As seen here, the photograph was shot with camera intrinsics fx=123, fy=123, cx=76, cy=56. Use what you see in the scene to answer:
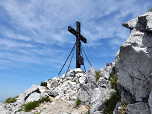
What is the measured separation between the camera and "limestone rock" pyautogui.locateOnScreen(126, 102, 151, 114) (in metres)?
6.74

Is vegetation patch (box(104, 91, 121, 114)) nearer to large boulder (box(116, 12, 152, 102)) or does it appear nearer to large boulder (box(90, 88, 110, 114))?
large boulder (box(90, 88, 110, 114))

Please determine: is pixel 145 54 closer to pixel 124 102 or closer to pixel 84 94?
pixel 124 102

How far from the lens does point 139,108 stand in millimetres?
6859

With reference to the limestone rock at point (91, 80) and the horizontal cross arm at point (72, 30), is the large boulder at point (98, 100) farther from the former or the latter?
the horizontal cross arm at point (72, 30)

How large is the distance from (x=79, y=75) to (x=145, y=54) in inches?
632

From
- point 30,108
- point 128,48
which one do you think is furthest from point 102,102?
point 30,108

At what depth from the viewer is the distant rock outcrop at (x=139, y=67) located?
691cm

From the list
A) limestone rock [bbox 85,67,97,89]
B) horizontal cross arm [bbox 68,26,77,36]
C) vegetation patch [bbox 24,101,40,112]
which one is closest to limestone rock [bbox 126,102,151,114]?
limestone rock [bbox 85,67,97,89]

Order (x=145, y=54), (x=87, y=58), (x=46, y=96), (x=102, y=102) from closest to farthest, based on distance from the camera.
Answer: (x=145, y=54) < (x=102, y=102) < (x=46, y=96) < (x=87, y=58)

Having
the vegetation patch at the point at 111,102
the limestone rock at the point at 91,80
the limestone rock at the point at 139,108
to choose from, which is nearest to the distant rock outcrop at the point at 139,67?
the limestone rock at the point at 139,108

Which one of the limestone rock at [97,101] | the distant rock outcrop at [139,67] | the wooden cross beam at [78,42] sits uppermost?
the wooden cross beam at [78,42]

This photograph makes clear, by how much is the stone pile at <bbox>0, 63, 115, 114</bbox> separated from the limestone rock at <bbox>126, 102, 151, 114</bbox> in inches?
125

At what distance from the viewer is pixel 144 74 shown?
23.2ft

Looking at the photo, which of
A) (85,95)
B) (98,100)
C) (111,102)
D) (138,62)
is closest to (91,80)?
(85,95)
